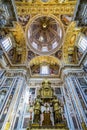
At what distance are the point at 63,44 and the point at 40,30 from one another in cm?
636

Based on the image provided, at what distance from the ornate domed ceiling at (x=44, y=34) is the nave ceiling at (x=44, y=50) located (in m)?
0.85

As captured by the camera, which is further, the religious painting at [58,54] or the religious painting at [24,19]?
the religious painting at [58,54]

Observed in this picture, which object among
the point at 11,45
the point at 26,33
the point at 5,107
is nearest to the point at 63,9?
the point at 26,33

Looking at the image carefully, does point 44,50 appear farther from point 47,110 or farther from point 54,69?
point 47,110

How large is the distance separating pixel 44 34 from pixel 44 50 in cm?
438

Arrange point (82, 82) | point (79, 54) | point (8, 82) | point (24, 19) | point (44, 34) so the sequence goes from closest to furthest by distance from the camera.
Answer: point (82, 82) < point (8, 82) < point (79, 54) < point (24, 19) < point (44, 34)

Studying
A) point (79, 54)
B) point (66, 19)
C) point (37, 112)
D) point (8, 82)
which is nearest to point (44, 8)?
point (66, 19)

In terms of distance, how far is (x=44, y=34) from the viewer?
22.4 meters

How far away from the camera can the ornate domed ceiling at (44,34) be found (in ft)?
63.1

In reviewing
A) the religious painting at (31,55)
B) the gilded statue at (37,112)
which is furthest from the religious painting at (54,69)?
the gilded statue at (37,112)

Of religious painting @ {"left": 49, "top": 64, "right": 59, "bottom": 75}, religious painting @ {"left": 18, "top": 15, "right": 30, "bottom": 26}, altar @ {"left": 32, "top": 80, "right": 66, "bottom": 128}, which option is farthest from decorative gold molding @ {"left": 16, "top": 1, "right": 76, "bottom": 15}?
altar @ {"left": 32, "top": 80, "right": 66, "bottom": 128}

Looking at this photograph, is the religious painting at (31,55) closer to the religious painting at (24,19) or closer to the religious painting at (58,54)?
the religious painting at (58,54)

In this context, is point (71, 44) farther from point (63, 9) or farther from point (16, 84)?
point (16, 84)

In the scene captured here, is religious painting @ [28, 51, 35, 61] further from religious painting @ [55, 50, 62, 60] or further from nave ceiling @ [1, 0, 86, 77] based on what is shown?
religious painting @ [55, 50, 62, 60]
